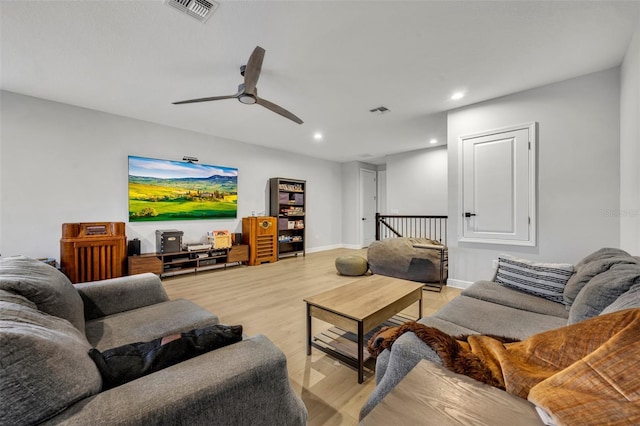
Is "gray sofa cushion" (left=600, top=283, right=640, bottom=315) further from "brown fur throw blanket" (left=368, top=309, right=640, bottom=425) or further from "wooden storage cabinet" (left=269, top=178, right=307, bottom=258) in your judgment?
"wooden storage cabinet" (left=269, top=178, right=307, bottom=258)

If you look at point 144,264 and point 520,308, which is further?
point 144,264

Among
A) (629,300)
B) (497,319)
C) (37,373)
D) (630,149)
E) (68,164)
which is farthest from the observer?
(68,164)

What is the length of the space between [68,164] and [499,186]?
19.0 feet

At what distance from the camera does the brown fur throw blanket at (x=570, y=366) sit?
0.64 m

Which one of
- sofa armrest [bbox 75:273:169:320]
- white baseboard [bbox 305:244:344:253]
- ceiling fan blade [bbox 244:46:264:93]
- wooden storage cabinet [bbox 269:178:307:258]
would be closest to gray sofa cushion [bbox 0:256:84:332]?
sofa armrest [bbox 75:273:169:320]

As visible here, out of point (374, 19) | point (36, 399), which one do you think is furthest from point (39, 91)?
point (36, 399)

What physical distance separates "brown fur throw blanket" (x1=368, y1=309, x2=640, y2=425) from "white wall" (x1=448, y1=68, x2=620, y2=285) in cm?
267

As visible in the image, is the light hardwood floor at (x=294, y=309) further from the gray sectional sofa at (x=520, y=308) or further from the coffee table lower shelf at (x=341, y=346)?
the gray sectional sofa at (x=520, y=308)

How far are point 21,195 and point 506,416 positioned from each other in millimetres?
5100

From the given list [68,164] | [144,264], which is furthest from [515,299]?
[68,164]

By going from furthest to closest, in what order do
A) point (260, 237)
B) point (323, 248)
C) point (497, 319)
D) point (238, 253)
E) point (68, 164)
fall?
point (323, 248) → point (260, 237) → point (238, 253) → point (68, 164) → point (497, 319)

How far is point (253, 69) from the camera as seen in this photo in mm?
2322

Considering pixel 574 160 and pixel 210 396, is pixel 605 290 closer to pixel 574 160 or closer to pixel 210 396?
pixel 210 396

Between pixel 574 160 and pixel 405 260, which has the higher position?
pixel 574 160
